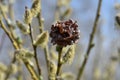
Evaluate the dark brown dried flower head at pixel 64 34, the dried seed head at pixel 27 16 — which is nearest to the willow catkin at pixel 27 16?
the dried seed head at pixel 27 16

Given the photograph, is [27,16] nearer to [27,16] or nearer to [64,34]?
[27,16]

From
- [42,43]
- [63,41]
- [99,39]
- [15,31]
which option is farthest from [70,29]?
[99,39]

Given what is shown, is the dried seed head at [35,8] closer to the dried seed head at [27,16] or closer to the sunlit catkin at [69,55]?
the dried seed head at [27,16]

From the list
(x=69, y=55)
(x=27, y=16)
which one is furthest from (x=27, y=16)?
(x=69, y=55)

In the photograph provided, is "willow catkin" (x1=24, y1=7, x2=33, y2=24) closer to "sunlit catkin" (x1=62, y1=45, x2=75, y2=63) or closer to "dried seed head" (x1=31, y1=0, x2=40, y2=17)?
"dried seed head" (x1=31, y1=0, x2=40, y2=17)

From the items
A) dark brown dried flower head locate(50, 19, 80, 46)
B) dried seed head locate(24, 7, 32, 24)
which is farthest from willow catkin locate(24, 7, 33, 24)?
dark brown dried flower head locate(50, 19, 80, 46)

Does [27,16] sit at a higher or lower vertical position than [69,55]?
higher

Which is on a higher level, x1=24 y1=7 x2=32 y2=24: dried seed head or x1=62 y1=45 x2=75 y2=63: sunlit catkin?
x1=24 y1=7 x2=32 y2=24: dried seed head

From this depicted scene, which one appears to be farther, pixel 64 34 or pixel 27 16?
pixel 27 16
